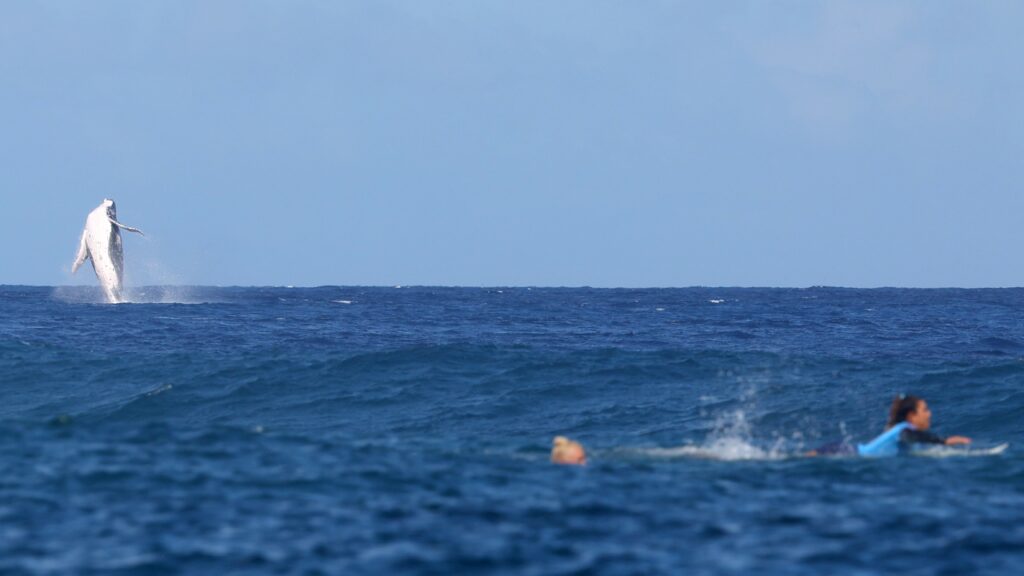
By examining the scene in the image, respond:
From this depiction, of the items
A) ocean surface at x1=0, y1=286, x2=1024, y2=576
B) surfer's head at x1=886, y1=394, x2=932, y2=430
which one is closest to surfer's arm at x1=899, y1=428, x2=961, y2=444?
surfer's head at x1=886, y1=394, x2=932, y2=430

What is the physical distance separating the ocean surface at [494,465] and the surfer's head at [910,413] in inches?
20.3

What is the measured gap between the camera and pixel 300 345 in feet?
117

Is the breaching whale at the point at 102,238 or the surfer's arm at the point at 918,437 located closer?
the surfer's arm at the point at 918,437

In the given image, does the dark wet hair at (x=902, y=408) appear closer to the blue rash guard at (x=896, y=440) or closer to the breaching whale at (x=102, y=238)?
the blue rash guard at (x=896, y=440)

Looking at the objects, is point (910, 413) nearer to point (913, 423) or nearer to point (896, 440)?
point (913, 423)

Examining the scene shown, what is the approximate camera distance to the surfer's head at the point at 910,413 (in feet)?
50.6

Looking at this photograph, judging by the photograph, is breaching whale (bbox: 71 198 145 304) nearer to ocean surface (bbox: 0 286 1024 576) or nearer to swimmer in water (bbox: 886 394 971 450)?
ocean surface (bbox: 0 286 1024 576)

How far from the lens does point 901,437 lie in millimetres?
15352

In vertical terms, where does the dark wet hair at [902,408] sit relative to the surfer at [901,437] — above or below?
above

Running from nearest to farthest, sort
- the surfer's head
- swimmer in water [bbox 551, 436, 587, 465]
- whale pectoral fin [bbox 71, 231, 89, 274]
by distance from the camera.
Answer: swimmer in water [bbox 551, 436, 587, 465]
the surfer's head
whale pectoral fin [bbox 71, 231, 89, 274]

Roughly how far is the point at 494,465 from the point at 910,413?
17.2 feet

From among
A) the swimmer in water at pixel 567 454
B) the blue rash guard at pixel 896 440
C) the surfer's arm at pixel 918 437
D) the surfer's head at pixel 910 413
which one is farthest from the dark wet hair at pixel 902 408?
the swimmer in water at pixel 567 454

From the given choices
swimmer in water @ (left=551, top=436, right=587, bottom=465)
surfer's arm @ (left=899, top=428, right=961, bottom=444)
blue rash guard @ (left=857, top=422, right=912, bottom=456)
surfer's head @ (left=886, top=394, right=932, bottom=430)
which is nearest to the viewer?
swimmer in water @ (left=551, top=436, right=587, bottom=465)

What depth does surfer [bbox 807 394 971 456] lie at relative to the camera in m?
15.0
